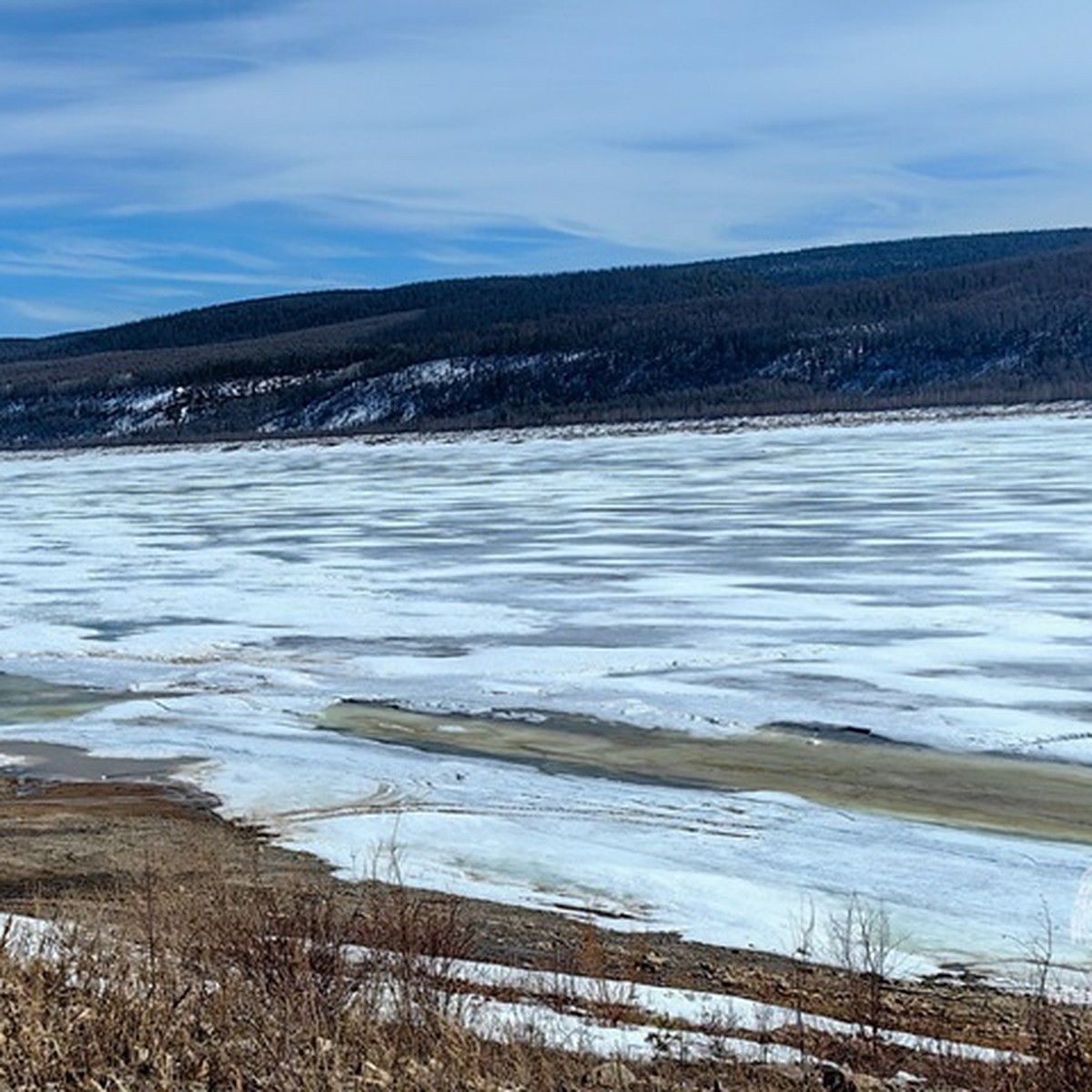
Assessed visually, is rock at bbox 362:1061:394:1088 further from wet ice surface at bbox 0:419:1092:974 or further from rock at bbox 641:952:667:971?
wet ice surface at bbox 0:419:1092:974

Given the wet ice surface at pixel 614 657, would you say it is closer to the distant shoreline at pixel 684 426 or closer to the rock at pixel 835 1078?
the rock at pixel 835 1078

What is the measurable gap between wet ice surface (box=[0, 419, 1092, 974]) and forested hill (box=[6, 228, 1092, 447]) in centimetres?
4851

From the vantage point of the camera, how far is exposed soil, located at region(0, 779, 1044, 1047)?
5.83 meters

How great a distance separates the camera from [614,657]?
1284 cm

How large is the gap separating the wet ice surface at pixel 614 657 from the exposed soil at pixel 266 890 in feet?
0.87

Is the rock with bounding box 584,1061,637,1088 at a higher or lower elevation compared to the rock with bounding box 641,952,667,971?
higher

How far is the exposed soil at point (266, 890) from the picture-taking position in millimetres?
5828

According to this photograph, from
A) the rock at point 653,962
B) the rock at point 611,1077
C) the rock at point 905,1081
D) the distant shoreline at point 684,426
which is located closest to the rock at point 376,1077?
the rock at point 611,1077

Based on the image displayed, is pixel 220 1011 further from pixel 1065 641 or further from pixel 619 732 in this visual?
pixel 1065 641

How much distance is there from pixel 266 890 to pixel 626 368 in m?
100

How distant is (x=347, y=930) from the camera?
6203 millimetres

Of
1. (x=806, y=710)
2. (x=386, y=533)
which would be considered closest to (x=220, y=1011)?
(x=806, y=710)

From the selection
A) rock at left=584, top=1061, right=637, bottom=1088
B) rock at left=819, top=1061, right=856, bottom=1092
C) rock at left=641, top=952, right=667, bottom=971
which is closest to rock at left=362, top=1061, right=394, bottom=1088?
rock at left=584, top=1061, right=637, bottom=1088

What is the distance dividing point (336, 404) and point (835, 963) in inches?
4013
